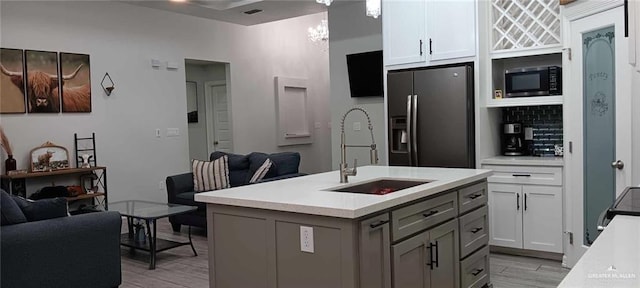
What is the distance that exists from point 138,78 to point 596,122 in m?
5.60

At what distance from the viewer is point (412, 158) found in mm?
4785

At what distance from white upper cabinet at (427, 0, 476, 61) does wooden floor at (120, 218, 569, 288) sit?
187 centimetres

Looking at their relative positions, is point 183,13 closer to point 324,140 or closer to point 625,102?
point 324,140

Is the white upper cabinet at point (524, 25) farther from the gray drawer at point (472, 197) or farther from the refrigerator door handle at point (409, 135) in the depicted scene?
the gray drawer at point (472, 197)

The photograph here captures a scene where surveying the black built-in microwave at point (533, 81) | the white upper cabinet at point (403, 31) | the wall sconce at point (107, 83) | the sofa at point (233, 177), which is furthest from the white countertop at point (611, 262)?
the wall sconce at point (107, 83)

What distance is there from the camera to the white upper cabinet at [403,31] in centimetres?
482

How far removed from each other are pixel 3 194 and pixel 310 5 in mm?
4702

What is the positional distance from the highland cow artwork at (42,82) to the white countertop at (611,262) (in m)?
6.10

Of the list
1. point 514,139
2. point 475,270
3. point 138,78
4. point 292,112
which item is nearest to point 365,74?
point 514,139

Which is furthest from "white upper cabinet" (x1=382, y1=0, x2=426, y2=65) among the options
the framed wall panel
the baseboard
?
the framed wall panel

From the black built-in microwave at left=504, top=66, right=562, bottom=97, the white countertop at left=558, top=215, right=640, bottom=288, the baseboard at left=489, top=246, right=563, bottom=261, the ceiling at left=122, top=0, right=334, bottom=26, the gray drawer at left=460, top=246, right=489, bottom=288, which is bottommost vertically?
the baseboard at left=489, top=246, right=563, bottom=261

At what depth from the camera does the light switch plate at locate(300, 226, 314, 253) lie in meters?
2.26

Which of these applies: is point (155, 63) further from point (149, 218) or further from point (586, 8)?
point (586, 8)

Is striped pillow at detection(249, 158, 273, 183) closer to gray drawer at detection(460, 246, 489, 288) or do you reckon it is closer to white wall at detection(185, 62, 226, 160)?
gray drawer at detection(460, 246, 489, 288)
